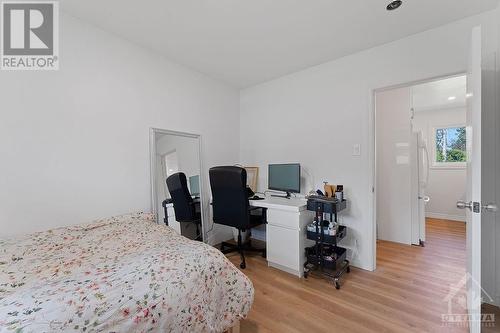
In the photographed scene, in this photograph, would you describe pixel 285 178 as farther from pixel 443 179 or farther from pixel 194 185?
pixel 443 179

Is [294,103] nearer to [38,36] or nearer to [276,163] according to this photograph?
[276,163]

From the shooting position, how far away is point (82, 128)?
185 centimetres

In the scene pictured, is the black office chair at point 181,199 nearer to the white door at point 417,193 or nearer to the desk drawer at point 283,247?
the desk drawer at point 283,247

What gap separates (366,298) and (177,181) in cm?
224

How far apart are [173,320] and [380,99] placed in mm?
3747

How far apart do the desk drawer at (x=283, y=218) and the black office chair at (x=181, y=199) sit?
1.00 metres

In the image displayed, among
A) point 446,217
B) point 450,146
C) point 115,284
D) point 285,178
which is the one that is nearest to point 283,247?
point 285,178

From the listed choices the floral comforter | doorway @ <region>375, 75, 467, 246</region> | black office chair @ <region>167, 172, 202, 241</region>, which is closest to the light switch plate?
doorway @ <region>375, 75, 467, 246</region>

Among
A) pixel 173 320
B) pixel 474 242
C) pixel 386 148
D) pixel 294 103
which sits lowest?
pixel 173 320

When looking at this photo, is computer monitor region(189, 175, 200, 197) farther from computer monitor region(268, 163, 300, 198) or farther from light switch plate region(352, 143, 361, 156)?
light switch plate region(352, 143, 361, 156)

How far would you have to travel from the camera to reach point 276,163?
3133mm

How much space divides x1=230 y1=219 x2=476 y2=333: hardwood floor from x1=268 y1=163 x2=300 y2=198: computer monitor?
0.96 meters

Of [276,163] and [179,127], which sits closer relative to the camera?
[179,127]

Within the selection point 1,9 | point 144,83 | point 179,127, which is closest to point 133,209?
point 179,127
